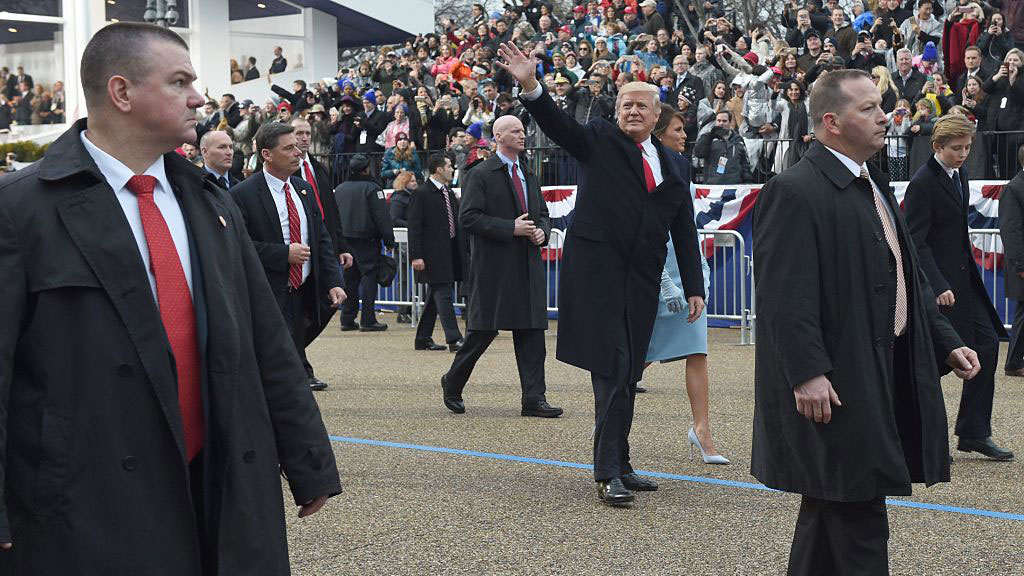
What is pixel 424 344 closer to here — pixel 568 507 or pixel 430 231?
pixel 430 231

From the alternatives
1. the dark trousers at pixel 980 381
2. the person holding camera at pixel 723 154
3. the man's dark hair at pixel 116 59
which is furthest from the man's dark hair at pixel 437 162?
the man's dark hair at pixel 116 59

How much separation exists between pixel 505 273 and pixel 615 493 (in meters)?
3.24

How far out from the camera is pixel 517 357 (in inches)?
356

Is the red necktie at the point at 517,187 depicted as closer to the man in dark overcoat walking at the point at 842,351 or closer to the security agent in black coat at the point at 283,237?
the security agent in black coat at the point at 283,237

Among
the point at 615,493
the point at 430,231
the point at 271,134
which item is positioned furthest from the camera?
the point at 430,231

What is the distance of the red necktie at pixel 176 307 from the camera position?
2.89 meters

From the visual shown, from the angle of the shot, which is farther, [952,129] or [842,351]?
[952,129]

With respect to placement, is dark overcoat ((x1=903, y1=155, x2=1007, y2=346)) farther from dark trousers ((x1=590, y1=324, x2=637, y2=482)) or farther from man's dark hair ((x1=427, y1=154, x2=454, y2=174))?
man's dark hair ((x1=427, y1=154, x2=454, y2=174))

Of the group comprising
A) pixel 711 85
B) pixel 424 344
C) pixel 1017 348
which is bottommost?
pixel 424 344

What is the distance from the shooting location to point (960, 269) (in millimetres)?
7094

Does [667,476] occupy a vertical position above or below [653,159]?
below

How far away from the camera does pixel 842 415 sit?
4027mm

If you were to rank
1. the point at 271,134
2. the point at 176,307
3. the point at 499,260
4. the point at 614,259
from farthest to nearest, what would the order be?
1. the point at 499,260
2. the point at 271,134
3. the point at 614,259
4. the point at 176,307

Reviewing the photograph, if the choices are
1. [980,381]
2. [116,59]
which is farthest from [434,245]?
[116,59]
